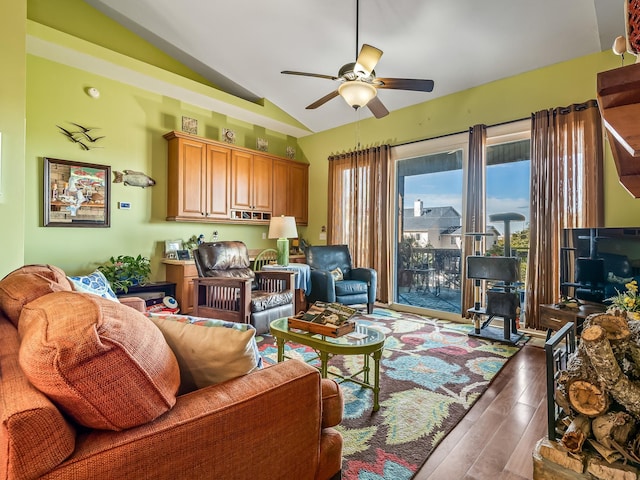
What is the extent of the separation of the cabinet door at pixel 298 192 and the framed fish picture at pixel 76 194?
8.73ft

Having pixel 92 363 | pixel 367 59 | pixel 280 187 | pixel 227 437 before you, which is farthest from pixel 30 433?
pixel 280 187

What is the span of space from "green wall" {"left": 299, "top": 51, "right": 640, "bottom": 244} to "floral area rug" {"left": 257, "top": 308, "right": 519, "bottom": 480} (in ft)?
6.14

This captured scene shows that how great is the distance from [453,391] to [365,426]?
80 cm

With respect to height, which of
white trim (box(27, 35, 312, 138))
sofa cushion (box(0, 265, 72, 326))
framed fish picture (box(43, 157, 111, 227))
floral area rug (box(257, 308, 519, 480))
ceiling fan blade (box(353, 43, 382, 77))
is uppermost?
white trim (box(27, 35, 312, 138))

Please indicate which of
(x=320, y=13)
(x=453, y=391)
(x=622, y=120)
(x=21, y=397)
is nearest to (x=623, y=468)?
(x=622, y=120)

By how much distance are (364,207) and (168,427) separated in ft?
15.0

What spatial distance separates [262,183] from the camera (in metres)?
5.32

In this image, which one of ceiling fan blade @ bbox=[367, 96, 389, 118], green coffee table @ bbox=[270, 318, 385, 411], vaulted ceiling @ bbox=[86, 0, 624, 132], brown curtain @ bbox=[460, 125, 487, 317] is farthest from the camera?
brown curtain @ bbox=[460, 125, 487, 317]

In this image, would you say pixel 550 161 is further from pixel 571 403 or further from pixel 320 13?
pixel 571 403

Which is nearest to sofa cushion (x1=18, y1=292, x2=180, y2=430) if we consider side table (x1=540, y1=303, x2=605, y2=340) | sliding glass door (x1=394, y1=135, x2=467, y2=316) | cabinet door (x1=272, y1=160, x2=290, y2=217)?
side table (x1=540, y1=303, x2=605, y2=340)

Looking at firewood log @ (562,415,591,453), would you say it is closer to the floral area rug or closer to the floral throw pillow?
the floral area rug

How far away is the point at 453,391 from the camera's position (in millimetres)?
2330

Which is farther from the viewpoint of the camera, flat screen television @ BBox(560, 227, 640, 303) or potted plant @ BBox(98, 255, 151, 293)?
potted plant @ BBox(98, 255, 151, 293)

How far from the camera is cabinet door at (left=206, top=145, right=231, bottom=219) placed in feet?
15.4
